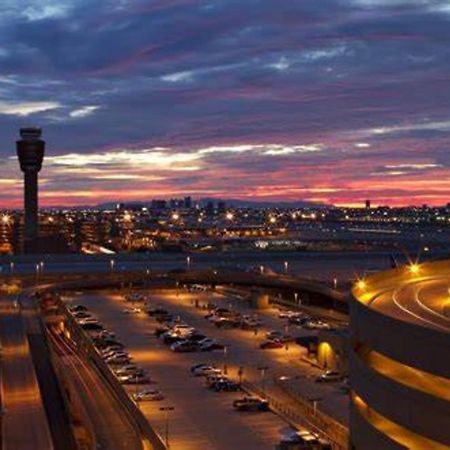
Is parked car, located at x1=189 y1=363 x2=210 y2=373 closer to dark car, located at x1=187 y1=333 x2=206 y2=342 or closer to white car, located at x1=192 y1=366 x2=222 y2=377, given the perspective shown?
white car, located at x1=192 y1=366 x2=222 y2=377

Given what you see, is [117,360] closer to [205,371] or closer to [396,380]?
[205,371]

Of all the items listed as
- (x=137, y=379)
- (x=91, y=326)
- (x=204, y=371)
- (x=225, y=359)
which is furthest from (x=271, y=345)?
(x=91, y=326)

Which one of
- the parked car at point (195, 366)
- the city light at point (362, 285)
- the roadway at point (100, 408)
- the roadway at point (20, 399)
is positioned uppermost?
the city light at point (362, 285)

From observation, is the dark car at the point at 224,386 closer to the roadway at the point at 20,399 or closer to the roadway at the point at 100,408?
the roadway at the point at 100,408

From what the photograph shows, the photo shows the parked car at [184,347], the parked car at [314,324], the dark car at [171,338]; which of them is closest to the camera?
the parked car at [184,347]

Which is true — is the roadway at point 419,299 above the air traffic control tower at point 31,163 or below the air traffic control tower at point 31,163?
below

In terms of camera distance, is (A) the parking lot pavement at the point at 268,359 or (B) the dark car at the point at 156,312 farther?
(B) the dark car at the point at 156,312

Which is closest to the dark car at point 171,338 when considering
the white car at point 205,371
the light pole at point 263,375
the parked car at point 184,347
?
the parked car at point 184,347
